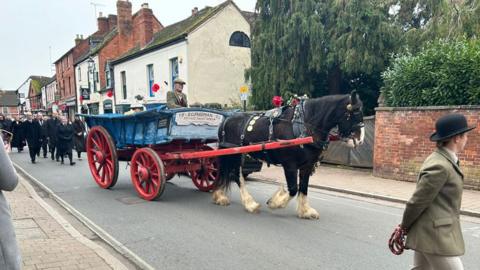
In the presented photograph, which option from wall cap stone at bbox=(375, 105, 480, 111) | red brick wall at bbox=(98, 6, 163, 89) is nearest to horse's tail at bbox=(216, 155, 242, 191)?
wall cap stone at bbox=(375, 105, 480, 111)

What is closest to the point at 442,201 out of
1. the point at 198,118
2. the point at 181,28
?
the point at 198,118

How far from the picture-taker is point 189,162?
7852 mm

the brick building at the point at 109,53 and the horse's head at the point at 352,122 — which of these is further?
the brick building at the point at 109,53

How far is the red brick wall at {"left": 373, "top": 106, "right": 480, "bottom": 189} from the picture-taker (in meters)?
8.20

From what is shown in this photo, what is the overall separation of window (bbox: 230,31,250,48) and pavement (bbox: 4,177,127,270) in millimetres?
17022

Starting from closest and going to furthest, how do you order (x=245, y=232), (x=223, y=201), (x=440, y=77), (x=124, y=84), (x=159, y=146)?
(x=245, y=232) < (x=223, y=201) < (x=159, y=146) < (x=440, y=77) < (x=124, y=84)

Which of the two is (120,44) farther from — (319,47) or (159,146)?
(159,146)

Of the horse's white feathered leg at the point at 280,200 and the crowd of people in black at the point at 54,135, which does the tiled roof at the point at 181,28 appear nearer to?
the crowd of people in black at the point at 54,135

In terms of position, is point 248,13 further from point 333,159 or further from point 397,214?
point 397,214

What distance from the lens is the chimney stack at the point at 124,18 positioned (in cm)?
2973

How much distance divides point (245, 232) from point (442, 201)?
130 inches

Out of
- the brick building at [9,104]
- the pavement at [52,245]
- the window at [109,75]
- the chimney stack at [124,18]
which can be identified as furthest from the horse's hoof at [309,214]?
the brick building at [9,104]

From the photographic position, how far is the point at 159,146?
25.5 feet

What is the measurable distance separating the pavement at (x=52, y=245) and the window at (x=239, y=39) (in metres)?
17.0
